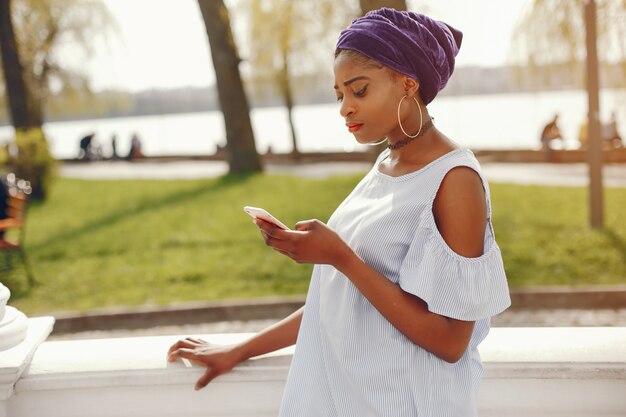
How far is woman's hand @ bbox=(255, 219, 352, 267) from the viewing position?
1.58 m

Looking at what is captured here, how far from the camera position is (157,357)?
2.19 metres

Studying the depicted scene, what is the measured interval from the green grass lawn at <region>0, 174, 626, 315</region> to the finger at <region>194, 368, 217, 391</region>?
17.9ft

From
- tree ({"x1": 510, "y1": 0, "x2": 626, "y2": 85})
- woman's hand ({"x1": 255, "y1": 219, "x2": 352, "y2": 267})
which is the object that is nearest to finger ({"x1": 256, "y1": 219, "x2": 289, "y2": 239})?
woman's hand ({"x1": 255, "y1": 219, "x2": 352, "y2": 267})

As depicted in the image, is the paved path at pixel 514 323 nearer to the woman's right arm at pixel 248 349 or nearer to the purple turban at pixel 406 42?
the woman's right arm at pixel 248 349

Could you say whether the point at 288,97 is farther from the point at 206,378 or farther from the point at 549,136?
the point at 206,378

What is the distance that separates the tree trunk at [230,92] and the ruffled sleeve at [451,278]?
13.2m

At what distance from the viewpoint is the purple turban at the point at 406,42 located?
163 centimetres

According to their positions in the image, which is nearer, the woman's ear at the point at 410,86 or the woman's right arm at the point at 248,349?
the woman's ear at the point at 410,86

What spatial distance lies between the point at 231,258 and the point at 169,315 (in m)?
1.88

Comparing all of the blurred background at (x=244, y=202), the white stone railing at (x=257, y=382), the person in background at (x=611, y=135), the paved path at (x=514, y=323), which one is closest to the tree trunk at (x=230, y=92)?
Answer: the blurred background at (x=244, y=202)

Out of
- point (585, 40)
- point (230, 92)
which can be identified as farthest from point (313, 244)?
point (230, 92)

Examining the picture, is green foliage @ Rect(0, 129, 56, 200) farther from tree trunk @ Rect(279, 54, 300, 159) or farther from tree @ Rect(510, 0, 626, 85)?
tree trunk @ Rect(279, 54, 300, 159)

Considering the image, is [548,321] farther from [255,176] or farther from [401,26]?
[255,176]

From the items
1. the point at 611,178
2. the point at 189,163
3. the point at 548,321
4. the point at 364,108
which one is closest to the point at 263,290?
the point at 548,321
